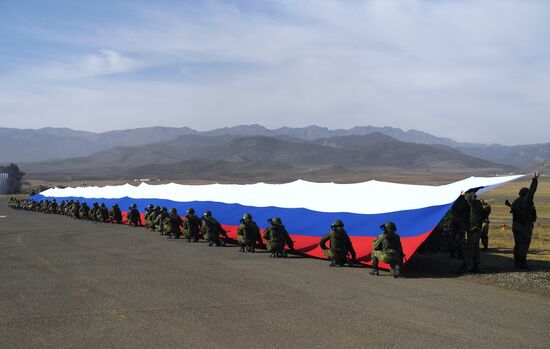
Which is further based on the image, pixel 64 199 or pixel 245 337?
pixel 64 199

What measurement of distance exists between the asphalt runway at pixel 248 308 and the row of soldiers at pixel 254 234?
26.7 inches

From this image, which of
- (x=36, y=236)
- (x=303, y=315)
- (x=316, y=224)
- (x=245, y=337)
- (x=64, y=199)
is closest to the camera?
(x=245, y=337)

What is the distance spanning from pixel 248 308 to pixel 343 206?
1002 centimetres

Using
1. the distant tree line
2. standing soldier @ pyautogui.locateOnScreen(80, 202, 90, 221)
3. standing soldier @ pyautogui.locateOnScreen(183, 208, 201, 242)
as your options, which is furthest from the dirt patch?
the distant tree line

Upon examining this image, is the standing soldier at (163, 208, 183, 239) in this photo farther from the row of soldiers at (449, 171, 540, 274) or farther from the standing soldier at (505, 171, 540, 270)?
the standing soldier at (505, 171, 540, 270)

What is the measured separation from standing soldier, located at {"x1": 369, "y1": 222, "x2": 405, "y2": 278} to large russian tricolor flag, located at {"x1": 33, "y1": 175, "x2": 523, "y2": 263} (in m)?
1.04

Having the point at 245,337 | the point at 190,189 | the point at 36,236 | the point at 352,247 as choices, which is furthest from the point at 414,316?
the point at 190,189

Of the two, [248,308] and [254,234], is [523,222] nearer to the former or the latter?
[248,308]

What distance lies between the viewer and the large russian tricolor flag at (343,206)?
16453 millimetres

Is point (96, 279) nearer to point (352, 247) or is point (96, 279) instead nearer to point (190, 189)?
point (352, 247)

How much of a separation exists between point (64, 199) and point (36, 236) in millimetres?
30869

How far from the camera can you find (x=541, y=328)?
29.7ft

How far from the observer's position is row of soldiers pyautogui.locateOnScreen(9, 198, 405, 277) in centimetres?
1478

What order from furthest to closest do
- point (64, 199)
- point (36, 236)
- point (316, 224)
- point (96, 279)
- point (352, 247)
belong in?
point (64, 199), point (36, 236), point (316, 224), point (352, 247), point (96, 279)
